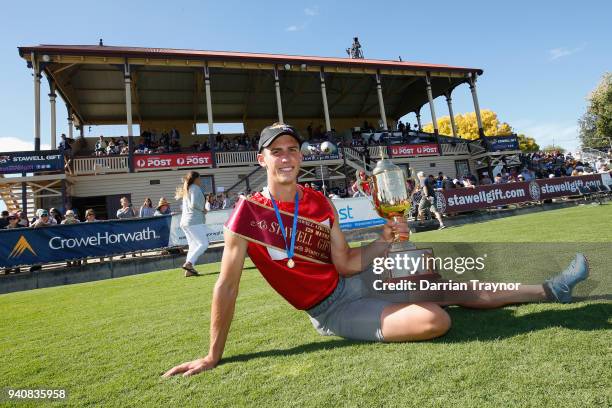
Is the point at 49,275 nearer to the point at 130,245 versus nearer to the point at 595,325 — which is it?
the point at 130,245

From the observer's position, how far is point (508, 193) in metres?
16.7

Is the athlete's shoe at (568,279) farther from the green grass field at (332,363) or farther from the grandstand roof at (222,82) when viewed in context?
the grandstand roof at (222,82)

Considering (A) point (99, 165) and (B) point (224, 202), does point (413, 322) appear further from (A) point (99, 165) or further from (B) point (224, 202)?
(A) point (99, 165)

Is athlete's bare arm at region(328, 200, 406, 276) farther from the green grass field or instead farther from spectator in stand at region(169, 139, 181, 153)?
spectator in stand at region(169, 139, 181, 153)

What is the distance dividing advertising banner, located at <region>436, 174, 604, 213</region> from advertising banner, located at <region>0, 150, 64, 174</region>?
57.5 ft

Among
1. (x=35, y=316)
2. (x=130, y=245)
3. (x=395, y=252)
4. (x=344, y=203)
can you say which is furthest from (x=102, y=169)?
(x=395, y=252)

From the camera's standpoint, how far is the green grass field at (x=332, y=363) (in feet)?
5.30

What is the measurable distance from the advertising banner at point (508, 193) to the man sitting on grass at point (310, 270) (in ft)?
43.1

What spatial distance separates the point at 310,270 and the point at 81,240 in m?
10.2

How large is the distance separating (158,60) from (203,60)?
242 cm

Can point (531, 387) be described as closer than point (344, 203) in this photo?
Yes

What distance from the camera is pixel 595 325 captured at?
2.15 m

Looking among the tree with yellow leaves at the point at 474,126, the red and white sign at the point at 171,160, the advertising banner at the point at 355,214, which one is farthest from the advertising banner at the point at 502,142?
the tree with yellow leaves at the point at 474,126

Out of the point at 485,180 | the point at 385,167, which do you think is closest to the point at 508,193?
the point at 485,180
